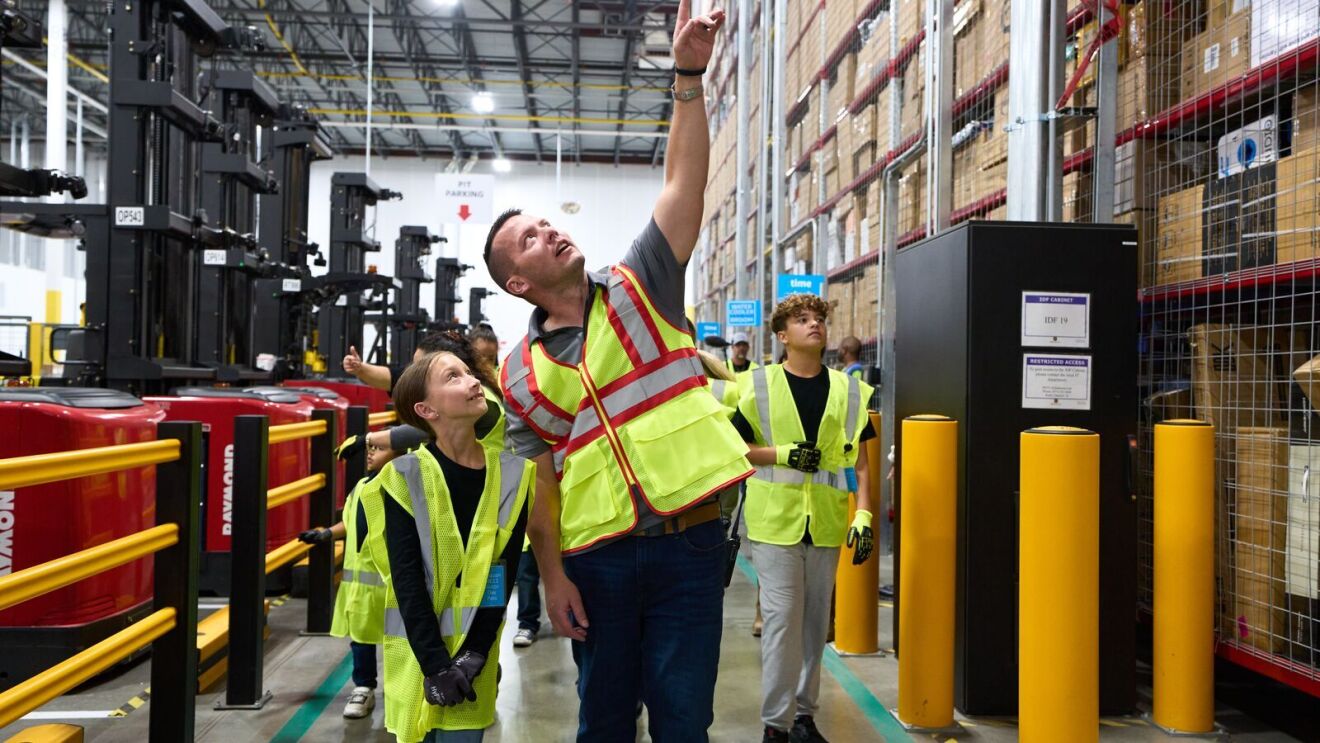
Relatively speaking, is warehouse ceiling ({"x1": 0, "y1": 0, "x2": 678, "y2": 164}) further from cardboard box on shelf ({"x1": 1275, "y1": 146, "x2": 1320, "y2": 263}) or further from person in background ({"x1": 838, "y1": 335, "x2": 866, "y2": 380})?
cardboard box on shelf ({"x1": 1275, "y1": 146, "x2": 1320, "y2": 263})

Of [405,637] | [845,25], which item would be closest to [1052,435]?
[405,637]

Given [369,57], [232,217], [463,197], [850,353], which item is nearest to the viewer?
[850,353]

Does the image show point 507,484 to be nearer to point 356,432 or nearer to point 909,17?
point 356,432

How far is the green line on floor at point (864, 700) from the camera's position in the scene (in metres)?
4.11

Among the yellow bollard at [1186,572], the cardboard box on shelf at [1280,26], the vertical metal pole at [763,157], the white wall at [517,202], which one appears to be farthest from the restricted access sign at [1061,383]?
the white wall at [517,202]

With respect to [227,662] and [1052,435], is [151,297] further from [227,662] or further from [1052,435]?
[1052,435]

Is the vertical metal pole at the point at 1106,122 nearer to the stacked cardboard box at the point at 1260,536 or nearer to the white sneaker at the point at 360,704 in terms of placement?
the stacked cardboard box at the point at 1260,536

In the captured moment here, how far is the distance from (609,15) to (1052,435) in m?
20.8

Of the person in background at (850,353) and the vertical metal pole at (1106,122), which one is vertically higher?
the vertical metal pole at (1106,122)

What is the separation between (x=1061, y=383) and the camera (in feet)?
13.9

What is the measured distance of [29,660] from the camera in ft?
14.2

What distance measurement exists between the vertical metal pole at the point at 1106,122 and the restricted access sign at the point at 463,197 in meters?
15.7

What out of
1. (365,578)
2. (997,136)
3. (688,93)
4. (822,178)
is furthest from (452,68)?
(688,93)

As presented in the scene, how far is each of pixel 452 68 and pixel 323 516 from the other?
22.1 m
